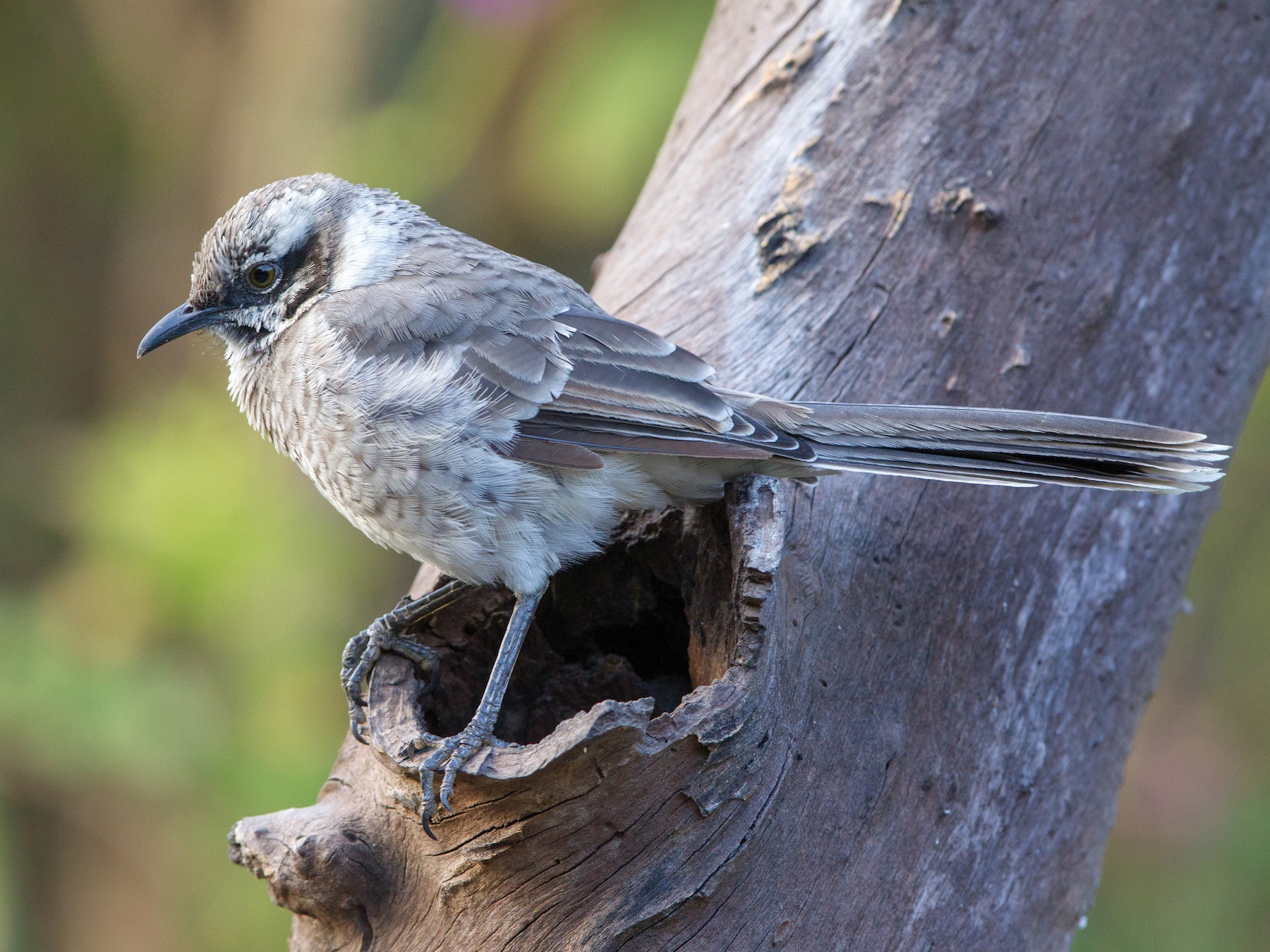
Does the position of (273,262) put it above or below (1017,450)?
above

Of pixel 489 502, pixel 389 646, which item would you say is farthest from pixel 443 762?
pixel 489 502

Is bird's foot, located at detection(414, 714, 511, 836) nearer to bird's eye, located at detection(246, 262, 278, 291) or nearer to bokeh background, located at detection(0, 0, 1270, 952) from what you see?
bird's eye, located at detection(246, 262, 278, 291)

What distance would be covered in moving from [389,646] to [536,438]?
0.58m

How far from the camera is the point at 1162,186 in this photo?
3172 mm

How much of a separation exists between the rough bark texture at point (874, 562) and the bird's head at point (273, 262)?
2.41 feet

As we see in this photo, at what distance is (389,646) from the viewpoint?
2648 mm

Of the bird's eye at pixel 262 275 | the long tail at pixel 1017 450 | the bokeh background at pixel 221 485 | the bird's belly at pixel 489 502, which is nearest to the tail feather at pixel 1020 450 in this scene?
the long tail at pixel 1017 450

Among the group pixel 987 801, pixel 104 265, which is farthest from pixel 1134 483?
pixel 104 265

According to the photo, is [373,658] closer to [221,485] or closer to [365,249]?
[365,249]

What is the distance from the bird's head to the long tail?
1.30 metres

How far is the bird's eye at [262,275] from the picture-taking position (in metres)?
3.17

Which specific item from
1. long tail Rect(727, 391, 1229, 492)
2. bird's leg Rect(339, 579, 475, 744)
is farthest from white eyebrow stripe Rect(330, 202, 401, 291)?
long tail Rect(727, 391, 1229, 492)

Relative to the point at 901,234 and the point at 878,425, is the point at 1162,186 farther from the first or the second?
the point at 878,425

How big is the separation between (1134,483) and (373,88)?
3915 millimetres
